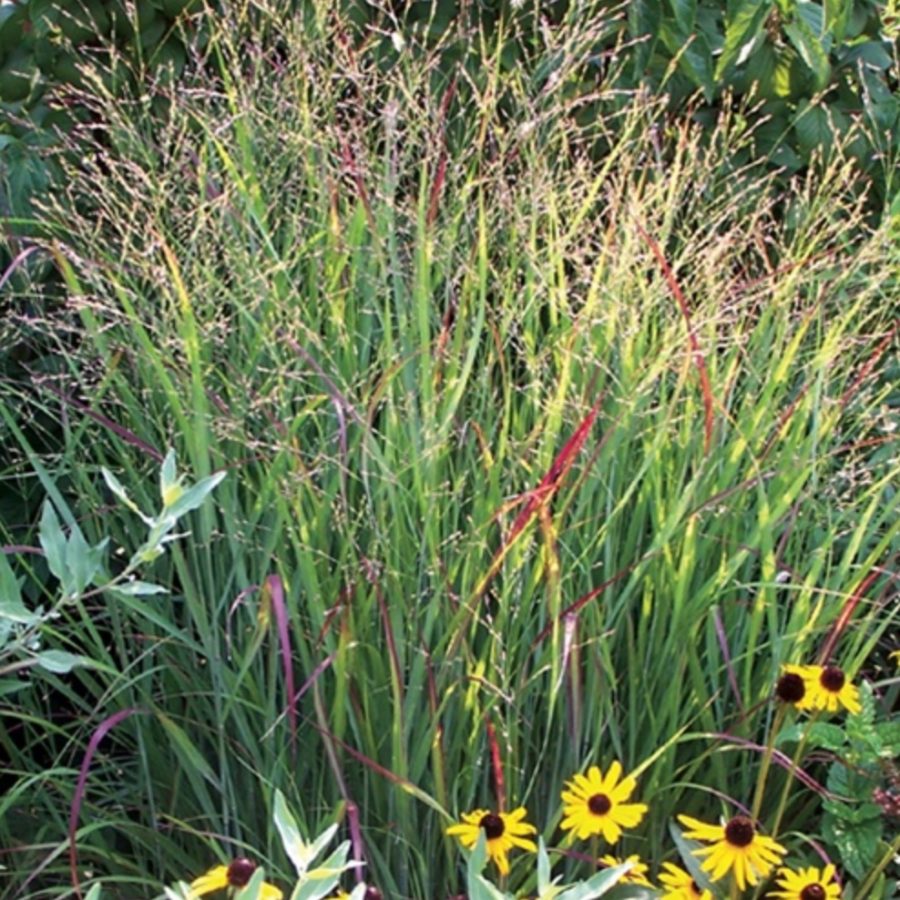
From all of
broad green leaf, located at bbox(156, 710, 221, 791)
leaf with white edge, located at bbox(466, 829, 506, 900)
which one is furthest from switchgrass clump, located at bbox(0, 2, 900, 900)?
leaf with white edge, located at bbox(466, 829, 506, 900)

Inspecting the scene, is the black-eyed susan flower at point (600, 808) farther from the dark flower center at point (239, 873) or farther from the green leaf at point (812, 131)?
the green leaf at point (812, 131)

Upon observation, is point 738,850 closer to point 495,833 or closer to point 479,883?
point 495,833

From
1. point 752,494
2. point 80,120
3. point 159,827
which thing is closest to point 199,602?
point 159,827

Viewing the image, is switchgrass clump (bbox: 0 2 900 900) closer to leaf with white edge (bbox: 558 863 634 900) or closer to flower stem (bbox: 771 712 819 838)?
flower stem (bbox: 771 712 819 838)

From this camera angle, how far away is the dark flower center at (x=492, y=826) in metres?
1.91

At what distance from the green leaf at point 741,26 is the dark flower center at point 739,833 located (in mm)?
1750

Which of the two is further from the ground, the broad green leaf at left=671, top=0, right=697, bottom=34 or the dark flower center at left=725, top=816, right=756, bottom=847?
the broad green leaf at left=671, top=0, right=697, bottom=34

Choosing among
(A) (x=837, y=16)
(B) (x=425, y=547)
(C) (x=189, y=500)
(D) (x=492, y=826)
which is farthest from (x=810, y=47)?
(C) (x=189, y=500)

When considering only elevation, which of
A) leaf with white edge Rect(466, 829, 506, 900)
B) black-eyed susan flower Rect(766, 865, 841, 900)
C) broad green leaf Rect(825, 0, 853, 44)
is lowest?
black-eyed susan flower Rect(766, 865, 841, 900)

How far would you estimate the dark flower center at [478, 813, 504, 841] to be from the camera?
1911 mm

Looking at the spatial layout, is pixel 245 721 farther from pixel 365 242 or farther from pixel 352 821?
pixel 365 242

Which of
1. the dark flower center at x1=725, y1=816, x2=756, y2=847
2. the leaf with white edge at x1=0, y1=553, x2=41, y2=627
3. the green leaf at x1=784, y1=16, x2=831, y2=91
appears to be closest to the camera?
the leaf with white edge at x1=0, y1=553, x2=41, y2=627

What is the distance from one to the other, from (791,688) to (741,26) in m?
1.60

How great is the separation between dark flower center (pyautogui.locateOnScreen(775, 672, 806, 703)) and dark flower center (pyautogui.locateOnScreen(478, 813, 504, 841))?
0.39 metres
